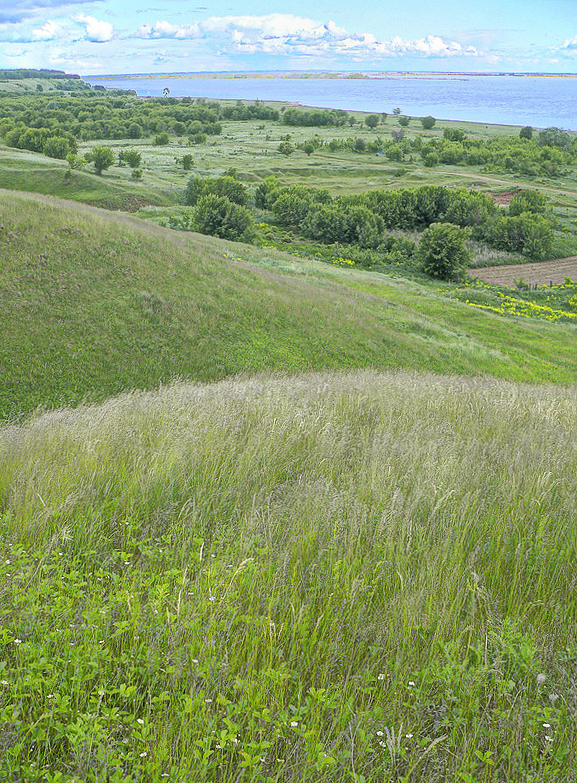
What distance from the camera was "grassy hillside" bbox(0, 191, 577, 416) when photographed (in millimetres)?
15070

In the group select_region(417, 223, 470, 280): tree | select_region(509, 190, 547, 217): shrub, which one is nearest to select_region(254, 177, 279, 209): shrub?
select_region(417, 223, 470, 280): tree

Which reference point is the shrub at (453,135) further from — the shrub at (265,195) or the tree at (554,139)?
the shrub at (265,195)

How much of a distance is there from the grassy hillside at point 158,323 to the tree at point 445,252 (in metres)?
24.7

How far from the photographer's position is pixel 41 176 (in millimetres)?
54781

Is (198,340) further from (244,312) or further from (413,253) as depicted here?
Answer: (413,253)

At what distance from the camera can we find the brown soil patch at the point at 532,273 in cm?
5591

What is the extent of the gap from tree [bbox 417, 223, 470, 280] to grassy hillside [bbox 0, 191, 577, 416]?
24.7 meters

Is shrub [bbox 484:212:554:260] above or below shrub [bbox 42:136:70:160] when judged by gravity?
below

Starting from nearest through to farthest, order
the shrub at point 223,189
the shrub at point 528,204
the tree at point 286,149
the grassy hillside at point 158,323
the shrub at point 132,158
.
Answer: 1. the grassy hillside at point 158,323
2. the shrub at point 223,189
3. the shrub at point 528,204
4. the shrub at point 132,158
5. the tree at point 286,149

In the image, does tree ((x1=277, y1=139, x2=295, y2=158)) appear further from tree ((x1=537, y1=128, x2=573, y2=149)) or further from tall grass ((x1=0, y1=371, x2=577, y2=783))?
tall grass ((x1=0, y1=371, x2=577, y2=783))

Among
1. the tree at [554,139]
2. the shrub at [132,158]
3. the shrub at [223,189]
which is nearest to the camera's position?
the shrub at [223,189]

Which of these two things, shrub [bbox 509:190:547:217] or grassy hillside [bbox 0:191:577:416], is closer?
grassy hillside [bbox 0:191:577:416]

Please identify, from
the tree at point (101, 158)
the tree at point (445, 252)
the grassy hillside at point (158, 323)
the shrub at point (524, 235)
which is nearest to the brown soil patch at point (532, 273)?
the shrub at point (524, 235)

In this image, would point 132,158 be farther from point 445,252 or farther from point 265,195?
point 445,252
